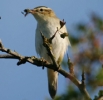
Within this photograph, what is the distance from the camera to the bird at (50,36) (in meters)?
6.33

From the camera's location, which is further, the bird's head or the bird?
the bird's head

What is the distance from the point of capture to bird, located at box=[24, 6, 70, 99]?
6328mm

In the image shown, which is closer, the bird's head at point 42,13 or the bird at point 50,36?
the bird at point 50,36

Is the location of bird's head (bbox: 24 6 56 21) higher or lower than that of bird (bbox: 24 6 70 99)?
higher

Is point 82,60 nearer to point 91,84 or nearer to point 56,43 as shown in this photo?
point 91,84

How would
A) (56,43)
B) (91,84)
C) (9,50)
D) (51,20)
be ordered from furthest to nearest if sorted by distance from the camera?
1. (51,20)
2. (56,43)
3. (9,50)
4. (91,84)

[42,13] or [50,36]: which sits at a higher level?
[42,13]

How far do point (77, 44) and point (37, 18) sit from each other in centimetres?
566

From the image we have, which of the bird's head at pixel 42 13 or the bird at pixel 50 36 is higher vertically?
the bird's head at pixel 42 13

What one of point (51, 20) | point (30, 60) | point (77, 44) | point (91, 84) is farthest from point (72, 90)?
point (51, 20)

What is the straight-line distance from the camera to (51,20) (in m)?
7.01

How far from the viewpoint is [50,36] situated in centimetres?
624

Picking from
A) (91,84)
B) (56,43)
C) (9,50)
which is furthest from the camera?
(56,43)

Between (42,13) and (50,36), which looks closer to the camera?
(50,36)
